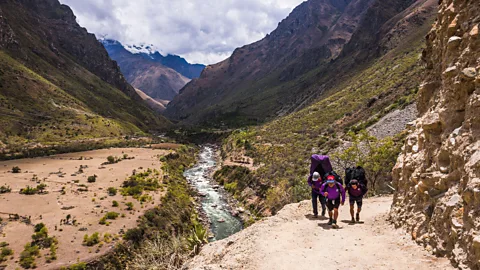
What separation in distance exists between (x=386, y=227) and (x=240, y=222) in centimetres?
2794

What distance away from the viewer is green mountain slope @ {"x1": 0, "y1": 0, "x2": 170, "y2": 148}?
89162mm

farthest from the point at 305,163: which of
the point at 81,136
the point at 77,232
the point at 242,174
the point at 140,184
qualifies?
the point at 81,136

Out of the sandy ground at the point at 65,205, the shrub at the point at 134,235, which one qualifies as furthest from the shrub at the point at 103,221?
the shrub at the point at 134,235

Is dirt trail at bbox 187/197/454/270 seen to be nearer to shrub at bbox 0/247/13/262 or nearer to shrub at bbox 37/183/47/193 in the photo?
shrub at bbox 0/247/13/262

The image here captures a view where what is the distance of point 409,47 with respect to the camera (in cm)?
8550

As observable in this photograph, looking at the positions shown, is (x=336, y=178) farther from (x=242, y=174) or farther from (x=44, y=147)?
(x=44, y=147)

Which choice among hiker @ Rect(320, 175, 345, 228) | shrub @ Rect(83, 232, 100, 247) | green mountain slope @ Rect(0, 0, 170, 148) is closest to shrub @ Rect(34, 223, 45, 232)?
shrub @ Rect(83, 232, 100, 247)

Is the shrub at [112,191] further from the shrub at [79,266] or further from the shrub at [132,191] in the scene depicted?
the shrub at [79,266]

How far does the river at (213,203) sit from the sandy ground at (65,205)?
7715mm

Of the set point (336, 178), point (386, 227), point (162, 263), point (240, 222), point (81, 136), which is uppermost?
point (81, 136)

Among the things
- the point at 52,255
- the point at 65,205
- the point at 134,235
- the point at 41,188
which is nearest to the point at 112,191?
the point at 65,205

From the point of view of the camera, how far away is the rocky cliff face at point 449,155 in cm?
664

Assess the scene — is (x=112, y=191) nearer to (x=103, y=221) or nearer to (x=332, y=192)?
(x=103, y=221)

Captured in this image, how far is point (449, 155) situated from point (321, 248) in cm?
475
